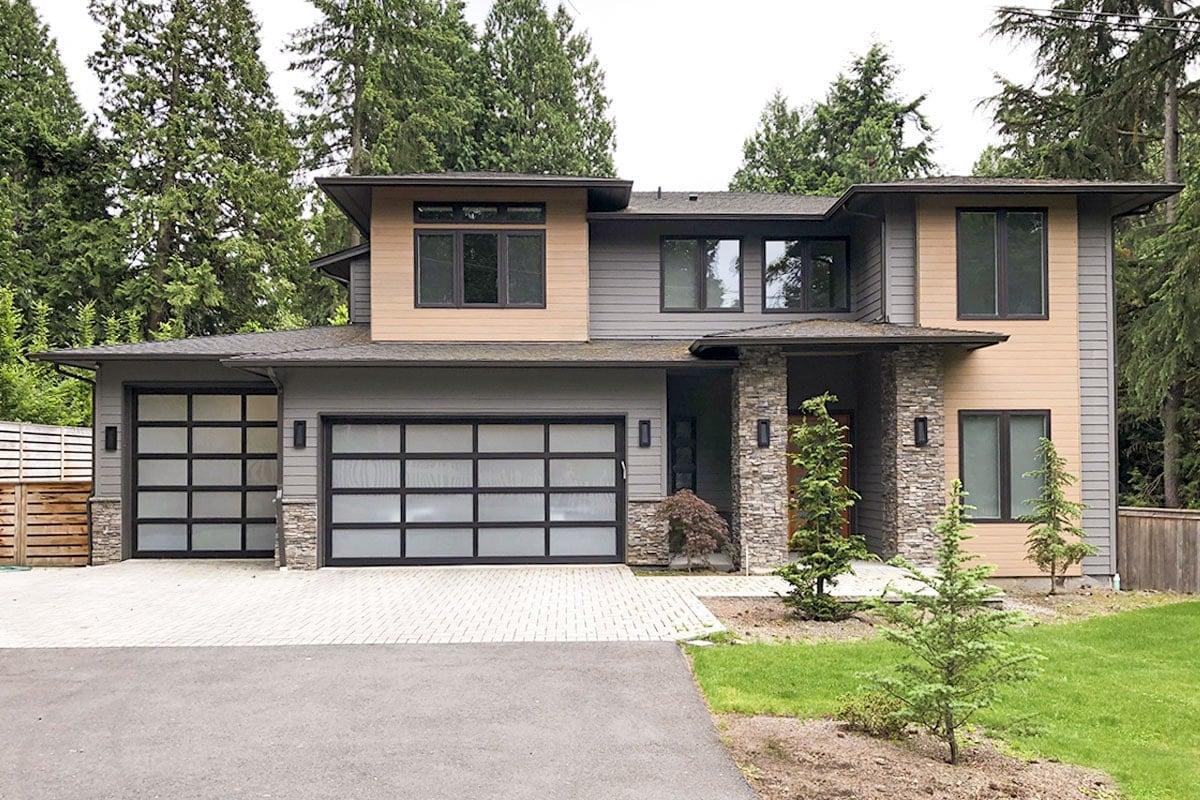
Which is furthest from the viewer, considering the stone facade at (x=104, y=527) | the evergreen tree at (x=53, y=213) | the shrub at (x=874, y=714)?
the evergreen tree at (x=53, y=213)

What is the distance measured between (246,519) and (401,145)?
14.9m

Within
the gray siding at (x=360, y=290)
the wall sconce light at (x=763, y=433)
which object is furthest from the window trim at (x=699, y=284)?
the gray siding at (x=360, y=290)

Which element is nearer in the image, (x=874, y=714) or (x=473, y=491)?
(x=874, y=714)

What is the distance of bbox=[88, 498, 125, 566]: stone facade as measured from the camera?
41.5 feet

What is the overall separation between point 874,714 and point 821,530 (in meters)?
3.34

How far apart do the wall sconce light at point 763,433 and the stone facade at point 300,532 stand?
6.06 m

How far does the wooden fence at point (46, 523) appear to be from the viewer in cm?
1275

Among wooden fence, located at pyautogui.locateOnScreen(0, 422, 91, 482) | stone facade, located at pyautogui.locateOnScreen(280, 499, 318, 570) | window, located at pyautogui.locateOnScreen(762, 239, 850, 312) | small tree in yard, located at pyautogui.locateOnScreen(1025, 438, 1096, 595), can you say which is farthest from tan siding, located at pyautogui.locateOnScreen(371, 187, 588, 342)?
small tree in yard, located at pyautogui.locateOnScreen(1025, 438, 1096, 595)

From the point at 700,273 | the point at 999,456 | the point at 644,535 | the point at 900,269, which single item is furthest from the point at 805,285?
the point at 644,535

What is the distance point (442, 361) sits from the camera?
11625mm

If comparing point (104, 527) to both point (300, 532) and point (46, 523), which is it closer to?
point (46, 523)

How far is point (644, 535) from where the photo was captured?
12.2 meters

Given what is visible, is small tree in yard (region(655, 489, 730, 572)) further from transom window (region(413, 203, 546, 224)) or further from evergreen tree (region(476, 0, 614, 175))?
evergreen tree (region(476, 0, 614, 175))

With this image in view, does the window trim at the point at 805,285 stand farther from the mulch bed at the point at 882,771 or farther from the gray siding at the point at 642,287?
the mulch bed at the point at 882,771
